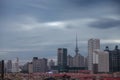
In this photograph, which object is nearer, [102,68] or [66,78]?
[66,78]

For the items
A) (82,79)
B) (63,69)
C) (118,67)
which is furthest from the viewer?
(118,67)

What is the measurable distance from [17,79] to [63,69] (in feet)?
336

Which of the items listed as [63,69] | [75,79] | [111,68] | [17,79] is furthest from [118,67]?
[17,79]

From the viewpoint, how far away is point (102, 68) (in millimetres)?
185375

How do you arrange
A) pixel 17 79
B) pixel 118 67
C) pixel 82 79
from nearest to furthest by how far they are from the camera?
1. pixel 17 79
2. pixel 82 79
3. pixel 118 67

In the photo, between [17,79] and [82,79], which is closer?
[17,79]

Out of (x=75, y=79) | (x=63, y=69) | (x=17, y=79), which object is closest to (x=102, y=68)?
(x=63, y=69)

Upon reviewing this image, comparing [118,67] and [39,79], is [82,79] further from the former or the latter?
[118,67]

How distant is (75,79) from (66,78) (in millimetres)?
2805

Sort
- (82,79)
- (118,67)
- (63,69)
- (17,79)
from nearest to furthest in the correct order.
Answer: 1. (17,79)
2. (82,79)
3. (63,69)
4. (118,67)

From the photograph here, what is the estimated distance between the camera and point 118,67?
7800 inches

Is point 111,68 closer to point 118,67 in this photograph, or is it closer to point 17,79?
point 118,67

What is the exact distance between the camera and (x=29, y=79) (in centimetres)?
8750

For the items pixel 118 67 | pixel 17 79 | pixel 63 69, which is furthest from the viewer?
pixel 118 67
